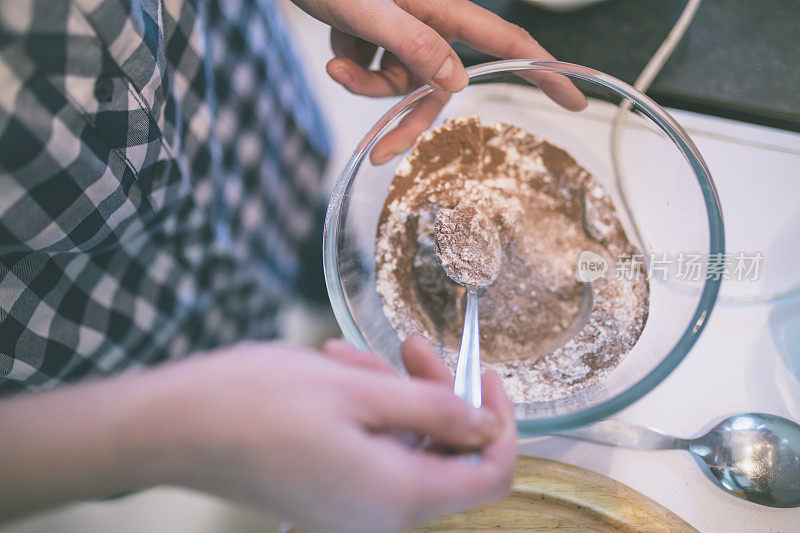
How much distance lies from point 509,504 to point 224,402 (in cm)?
34

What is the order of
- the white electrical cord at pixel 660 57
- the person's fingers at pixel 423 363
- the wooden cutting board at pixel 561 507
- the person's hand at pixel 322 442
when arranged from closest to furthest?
the person's hand at pixel 322 442
the person's fingers at pixel 423 363
the wooden cutting board at pixel 561 507
the white electrical cord at pixel 660 57

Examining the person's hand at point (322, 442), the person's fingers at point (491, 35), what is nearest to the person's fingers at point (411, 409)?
the person's hand at point (322, 442)

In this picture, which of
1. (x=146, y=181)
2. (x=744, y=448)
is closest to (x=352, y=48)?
(x=146, y=181)

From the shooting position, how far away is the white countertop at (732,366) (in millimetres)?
504

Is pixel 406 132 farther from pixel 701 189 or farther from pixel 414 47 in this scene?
pixel 701 189

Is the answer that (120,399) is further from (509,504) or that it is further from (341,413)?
(509,504)

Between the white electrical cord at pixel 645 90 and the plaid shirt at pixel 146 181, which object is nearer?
the plaid shirt at pixel 146 181

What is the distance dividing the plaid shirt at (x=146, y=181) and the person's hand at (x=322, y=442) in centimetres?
30

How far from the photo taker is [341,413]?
282mm

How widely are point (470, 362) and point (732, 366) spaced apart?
32cm


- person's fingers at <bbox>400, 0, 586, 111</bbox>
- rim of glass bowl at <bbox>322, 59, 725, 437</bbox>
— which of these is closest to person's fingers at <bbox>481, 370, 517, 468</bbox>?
rim of glass bowl at <bbox>322, 59, 725, 437</bbox>

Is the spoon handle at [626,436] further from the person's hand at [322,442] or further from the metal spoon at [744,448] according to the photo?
the person's hand at [322,442]

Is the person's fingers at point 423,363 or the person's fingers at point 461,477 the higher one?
the person's fingers at point 423,363

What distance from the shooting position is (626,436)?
0.52 m
